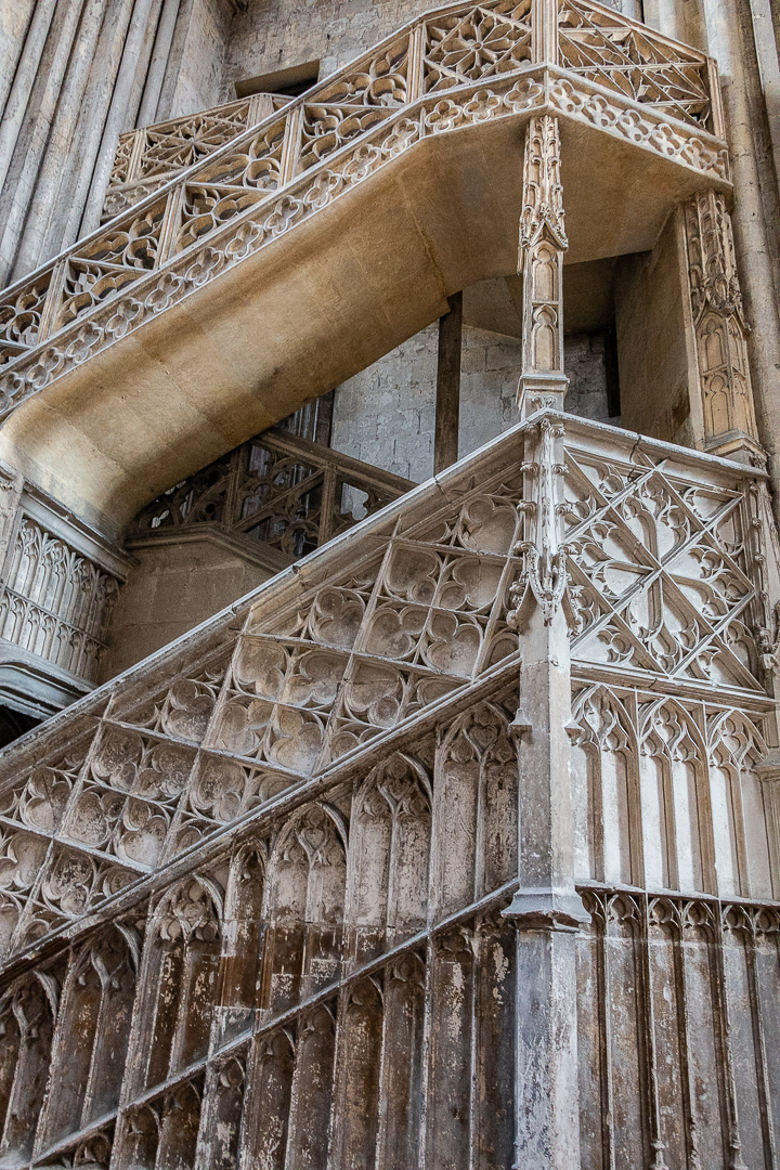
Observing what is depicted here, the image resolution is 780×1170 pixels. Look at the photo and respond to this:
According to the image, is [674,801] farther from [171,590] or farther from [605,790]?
[171,590]

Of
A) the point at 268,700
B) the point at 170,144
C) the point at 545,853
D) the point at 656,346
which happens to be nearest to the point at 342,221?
the point at 656,346

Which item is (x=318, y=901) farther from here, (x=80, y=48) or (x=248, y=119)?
(x=80, y=48)

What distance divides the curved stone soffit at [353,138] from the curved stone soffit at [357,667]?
2401 millimetres

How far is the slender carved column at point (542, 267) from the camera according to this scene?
16.8 feet

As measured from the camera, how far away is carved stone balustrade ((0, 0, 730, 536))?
6.00 meters

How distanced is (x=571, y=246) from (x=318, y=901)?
4918 mm

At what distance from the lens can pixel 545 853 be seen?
3924 millimetres

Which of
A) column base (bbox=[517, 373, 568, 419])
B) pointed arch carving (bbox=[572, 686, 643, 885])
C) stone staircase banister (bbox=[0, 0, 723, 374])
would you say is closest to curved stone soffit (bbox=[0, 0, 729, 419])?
stone staircase banister (bbox=[0, 0, 723, 374])

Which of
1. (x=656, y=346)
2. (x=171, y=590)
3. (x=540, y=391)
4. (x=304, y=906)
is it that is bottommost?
(x=304, y=906)

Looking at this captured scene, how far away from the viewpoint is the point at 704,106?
6.43 meters

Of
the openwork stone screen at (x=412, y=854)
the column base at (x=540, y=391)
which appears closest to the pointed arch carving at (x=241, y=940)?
the openwork stone screen at (x=412, y=854)

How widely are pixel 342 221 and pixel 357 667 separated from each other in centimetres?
312

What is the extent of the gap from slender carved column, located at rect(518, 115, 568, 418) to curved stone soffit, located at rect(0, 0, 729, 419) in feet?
0.95

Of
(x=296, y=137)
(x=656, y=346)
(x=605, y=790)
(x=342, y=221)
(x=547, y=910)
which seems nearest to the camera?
(x=547, y=910)
